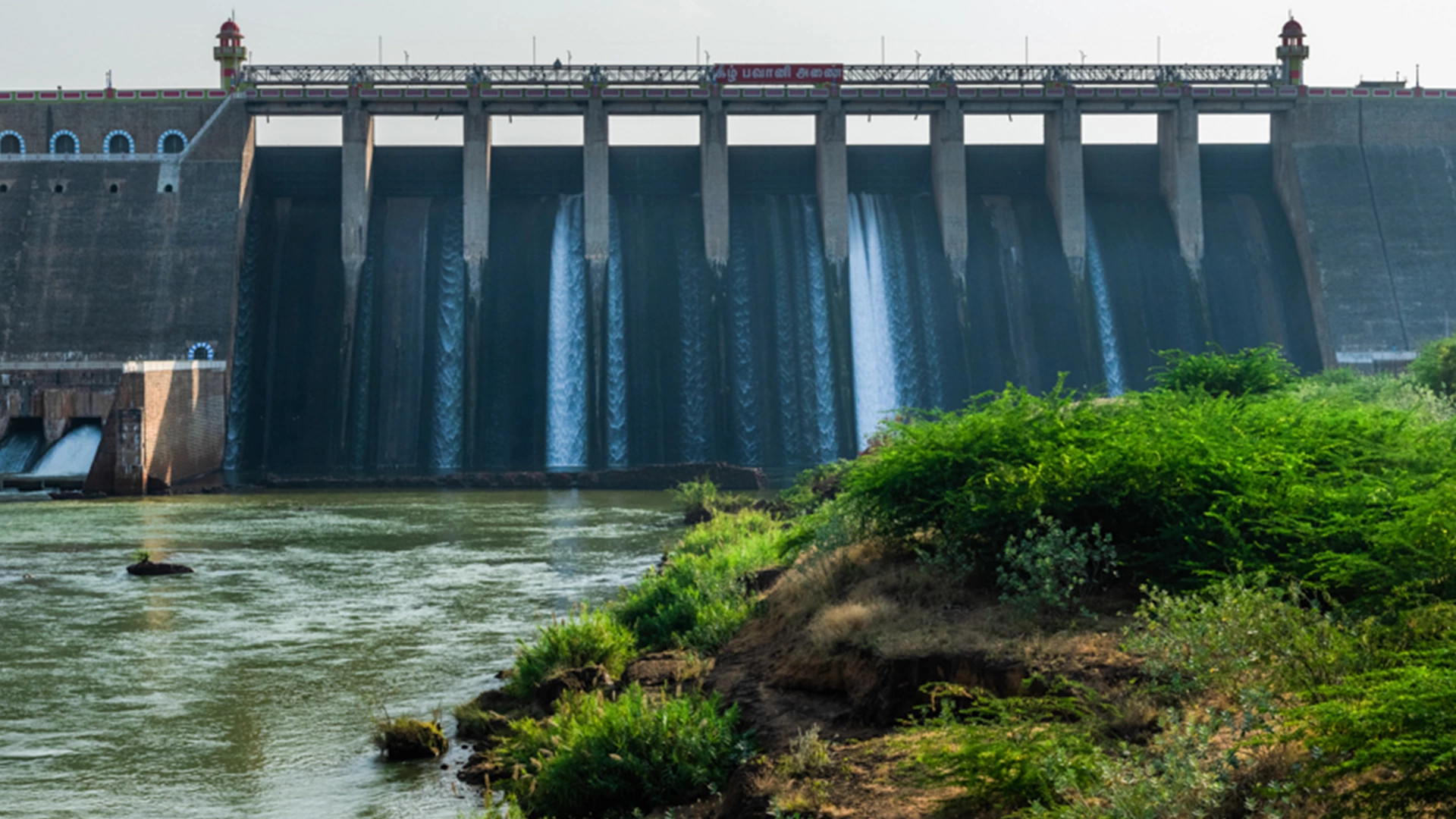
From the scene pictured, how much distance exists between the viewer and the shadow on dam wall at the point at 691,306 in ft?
158

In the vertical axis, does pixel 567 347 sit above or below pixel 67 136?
below

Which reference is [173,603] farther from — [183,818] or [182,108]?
[182,108]

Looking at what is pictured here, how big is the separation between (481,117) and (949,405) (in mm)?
18578

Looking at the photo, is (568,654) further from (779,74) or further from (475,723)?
(779,74)

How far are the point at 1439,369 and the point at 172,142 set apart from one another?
41777 millimetres

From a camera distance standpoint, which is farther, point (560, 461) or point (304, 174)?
point (304, 174)

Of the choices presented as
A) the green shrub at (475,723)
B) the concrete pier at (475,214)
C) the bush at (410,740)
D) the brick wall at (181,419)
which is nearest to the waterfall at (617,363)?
the concrete pier at (475,214)

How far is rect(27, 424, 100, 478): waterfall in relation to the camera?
40.4 metres

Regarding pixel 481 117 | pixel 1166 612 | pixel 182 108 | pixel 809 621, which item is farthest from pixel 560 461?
pixel 1166 612

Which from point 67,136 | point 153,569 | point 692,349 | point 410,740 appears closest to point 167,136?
point 67,136

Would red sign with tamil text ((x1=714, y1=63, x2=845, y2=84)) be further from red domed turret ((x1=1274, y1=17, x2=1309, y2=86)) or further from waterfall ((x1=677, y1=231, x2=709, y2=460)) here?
red domed turret ((x1=1274, y1=17, x2=1309, y2=86))

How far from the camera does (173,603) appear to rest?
21.8 meters

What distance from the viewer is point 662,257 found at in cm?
5069

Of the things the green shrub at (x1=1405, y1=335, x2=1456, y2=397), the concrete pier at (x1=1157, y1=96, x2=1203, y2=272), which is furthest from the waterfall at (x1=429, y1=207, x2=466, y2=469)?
the green shrub at (x1=1405, y1=335, x2=1456, y2=397)
